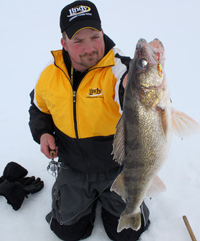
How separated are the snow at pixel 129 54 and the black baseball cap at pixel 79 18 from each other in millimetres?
1907

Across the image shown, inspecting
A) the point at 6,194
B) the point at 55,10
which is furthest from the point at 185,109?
the point at 55,10

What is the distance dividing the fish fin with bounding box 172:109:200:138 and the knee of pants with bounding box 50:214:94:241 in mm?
1525

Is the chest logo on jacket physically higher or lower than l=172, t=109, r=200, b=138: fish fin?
higher

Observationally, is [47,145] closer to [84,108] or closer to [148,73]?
[84,108]

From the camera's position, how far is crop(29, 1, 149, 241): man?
205 centimetres

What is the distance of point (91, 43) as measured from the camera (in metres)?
2.04

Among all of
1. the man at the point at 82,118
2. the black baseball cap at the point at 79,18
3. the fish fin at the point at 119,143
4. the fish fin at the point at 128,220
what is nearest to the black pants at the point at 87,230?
the man at the point at 82,118

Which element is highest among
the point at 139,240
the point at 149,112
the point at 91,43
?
the point at 91,43

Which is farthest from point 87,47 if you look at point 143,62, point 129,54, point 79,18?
point 129,54

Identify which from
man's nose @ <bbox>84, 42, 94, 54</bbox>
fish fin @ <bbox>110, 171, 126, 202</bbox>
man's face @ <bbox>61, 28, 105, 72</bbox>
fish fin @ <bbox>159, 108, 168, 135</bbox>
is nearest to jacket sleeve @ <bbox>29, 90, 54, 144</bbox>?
man's face @ <bbox>61, 28, 105, 72</bbox>

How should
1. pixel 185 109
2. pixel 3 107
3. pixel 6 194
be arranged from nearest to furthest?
pixel 6 194 → pixel 185 109 → pixel 3 107

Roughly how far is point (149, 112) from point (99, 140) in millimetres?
949

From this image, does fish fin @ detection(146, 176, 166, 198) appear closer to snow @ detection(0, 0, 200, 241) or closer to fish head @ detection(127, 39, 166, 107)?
fish head @ detection(127, 39, 166, 107)

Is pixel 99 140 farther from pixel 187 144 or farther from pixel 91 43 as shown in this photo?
pixel 187 144
